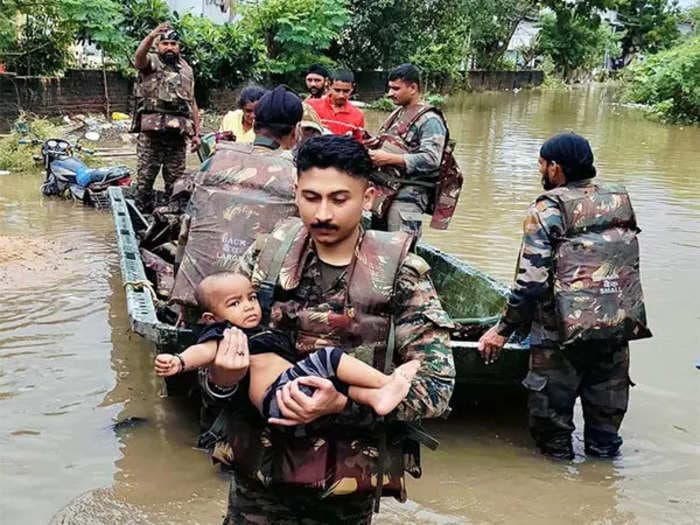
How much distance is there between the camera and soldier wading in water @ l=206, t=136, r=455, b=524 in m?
2.25

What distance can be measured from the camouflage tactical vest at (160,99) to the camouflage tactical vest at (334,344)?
21.2 ft

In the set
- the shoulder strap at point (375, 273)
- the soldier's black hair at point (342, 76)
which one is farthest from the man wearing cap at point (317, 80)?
the shoulder strap at point (375, 273)

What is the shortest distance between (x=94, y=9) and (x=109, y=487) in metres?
15.1

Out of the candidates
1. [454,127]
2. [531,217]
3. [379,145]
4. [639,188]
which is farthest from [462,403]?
[454,127]

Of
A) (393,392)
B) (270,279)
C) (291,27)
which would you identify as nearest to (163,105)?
(270,279)

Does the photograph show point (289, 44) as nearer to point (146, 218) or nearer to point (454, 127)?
point (454, 127)

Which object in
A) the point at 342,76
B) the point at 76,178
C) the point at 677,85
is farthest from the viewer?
the point at 677,85

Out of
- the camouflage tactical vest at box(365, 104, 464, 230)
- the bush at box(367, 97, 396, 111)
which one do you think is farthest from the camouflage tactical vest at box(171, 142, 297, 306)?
the bush at box(367, 97, 396, 111)

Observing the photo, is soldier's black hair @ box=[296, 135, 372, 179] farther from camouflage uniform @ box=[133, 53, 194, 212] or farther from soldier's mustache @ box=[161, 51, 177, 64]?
soldier's mustache @ box=[161, 51, 177, 64]

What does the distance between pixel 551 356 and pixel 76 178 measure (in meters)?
8.04

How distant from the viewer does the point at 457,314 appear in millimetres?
5973

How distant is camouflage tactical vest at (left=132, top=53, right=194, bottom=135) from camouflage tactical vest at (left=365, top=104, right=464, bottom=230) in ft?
10.3

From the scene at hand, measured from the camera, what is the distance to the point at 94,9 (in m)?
17.3

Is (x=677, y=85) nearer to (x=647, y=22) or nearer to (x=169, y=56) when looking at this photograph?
(x=169, y=56)
